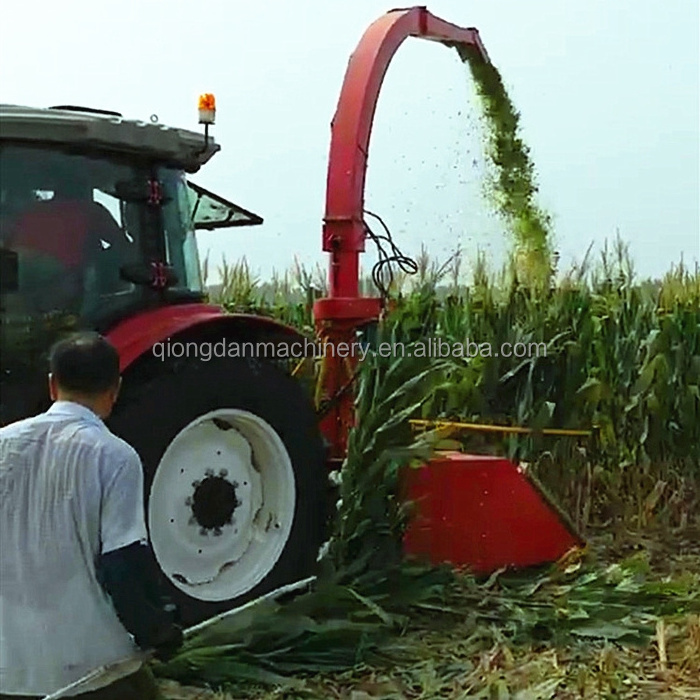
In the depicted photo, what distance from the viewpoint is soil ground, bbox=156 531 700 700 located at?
371cm

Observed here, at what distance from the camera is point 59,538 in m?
2.43

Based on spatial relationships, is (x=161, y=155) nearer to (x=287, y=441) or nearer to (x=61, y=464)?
(x=287, y=441)

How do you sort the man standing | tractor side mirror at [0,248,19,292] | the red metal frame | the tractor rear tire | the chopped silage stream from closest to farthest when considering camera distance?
the man standing
tractor side mirror at [0,248,19,292]
the chopped silage stream
the tractor rear tire
the red metal frame

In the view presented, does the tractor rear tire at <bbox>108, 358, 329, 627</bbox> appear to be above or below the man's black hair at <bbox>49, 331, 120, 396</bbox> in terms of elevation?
below

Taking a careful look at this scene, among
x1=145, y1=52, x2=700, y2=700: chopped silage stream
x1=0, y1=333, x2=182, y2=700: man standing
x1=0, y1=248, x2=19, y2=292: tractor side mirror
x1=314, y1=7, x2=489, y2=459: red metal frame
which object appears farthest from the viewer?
x1=314, y1=7, x2=489, y2=459: red metal frame

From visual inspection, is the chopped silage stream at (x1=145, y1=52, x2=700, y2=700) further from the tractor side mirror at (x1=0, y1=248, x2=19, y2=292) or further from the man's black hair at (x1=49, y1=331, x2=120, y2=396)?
the man's black hair at (x1=49, y1=331, x2=120, y2=396)

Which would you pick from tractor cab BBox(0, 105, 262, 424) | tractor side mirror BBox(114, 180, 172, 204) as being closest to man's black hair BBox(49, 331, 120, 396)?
tractor cab BBox(0, 105, 262, 424)

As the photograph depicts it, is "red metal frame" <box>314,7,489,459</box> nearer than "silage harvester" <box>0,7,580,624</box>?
No

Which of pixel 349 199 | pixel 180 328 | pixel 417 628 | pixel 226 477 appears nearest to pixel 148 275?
pixel 180 328

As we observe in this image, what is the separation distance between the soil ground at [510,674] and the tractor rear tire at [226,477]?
44cm

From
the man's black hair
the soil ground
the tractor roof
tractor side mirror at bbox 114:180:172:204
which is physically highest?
the tractor roof

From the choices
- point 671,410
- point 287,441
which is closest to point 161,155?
point 287,441

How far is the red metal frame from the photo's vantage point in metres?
5.00

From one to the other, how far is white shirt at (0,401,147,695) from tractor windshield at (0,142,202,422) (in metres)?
1.27
